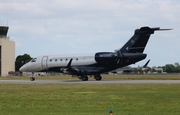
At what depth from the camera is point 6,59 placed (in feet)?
374

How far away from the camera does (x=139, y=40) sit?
52.5m

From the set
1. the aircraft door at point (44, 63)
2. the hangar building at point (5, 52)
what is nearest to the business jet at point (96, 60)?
the aircraft door at point (44, 63)

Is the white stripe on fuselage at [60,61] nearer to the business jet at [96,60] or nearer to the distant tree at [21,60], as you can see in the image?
the business jet at [96,60]

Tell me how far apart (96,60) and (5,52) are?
62875 mm

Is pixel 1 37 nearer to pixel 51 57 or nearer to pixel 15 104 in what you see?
pixel 51 57

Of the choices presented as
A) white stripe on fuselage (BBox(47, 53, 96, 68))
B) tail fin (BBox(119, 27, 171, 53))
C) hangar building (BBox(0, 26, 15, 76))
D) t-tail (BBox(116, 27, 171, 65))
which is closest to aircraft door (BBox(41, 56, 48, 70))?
white stripe on fuselage (BBox(47, 53, 96, 68))

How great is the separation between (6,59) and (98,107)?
3752 inches

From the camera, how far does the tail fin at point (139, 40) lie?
52.4 metres

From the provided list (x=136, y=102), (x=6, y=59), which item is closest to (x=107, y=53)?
(x=136, y=102)

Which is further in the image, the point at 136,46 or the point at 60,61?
the point at 60,61

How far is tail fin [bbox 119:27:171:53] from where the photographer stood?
52.4m

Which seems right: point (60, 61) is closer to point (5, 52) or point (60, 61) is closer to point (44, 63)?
point (44, 63)

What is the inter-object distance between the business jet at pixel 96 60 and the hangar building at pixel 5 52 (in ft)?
173

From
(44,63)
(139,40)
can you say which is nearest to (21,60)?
(44,63)
